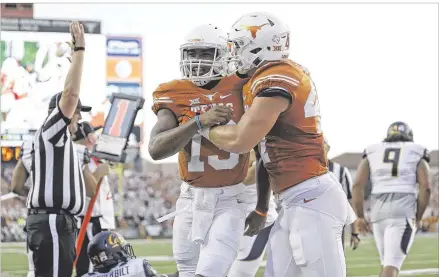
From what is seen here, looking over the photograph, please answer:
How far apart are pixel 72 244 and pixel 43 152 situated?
0.58 meters

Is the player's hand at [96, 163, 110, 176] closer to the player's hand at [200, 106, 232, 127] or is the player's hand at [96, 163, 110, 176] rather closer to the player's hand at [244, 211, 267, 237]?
the player's hand at [244, 211, 267, 237]

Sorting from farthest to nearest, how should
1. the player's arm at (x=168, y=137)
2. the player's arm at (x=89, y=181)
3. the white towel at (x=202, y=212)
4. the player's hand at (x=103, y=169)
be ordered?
the player's hand at (x=103, y=169) < the player's arm at (x=89, y=181) < the white towel at (x=202, y=212) < the player's arm at (x=168, y=137)

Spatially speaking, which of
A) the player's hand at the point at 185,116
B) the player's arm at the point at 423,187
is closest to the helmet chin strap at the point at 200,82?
the player's hand at the point at 185,116

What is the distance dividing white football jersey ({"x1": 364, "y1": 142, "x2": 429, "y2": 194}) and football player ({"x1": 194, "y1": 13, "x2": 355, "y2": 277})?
3459 mm

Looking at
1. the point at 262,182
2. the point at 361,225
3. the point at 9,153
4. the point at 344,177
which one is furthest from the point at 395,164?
the point at 9,153

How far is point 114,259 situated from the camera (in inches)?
182

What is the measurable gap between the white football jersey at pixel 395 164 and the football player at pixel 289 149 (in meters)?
3.46

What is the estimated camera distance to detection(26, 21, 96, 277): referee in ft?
16.3

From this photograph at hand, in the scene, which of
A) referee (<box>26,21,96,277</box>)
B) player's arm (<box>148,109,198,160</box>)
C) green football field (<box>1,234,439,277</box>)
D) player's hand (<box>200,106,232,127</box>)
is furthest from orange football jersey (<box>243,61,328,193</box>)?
green football field (<box>1,234,439,277</box>)

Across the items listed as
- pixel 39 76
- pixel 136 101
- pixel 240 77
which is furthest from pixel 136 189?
pixel 240 77

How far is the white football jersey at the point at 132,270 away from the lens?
4.35 metres

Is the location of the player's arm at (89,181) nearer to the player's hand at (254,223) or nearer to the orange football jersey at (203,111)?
the orange football jersey at (203,111)

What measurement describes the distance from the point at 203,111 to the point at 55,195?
1.15m

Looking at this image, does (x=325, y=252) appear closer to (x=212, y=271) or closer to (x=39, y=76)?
(x=212, y=271)
